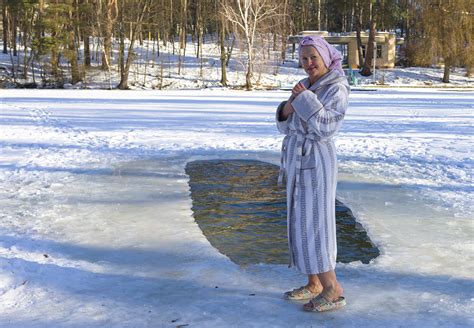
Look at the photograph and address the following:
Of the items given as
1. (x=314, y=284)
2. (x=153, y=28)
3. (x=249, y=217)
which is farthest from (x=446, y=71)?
(x=314, y=284)

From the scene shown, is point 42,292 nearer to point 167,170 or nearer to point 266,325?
point 266,325

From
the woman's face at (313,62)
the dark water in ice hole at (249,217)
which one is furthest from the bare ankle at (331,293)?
the woman's face at (313,62)

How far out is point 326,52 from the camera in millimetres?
3707

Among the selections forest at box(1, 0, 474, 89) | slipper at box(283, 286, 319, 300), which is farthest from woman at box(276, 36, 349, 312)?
forest at box(1, 0, 474, 89)

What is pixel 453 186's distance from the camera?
26.4 ft

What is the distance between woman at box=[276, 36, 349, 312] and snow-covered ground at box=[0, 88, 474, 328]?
1.07 feet

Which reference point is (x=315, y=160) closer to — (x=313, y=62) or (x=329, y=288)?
(x=313, y=62)

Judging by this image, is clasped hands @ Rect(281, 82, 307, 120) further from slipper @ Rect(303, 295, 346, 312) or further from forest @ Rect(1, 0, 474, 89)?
forest @ Rect(1, 0, 474, 89)

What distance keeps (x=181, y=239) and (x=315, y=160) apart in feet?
7.36

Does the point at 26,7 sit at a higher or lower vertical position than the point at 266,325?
higher

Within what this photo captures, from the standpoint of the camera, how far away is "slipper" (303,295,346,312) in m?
3.79

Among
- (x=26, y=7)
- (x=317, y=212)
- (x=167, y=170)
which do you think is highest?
(x=26, y=7)

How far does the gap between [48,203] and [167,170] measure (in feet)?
8.97

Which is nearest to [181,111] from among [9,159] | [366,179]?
[9,159]
